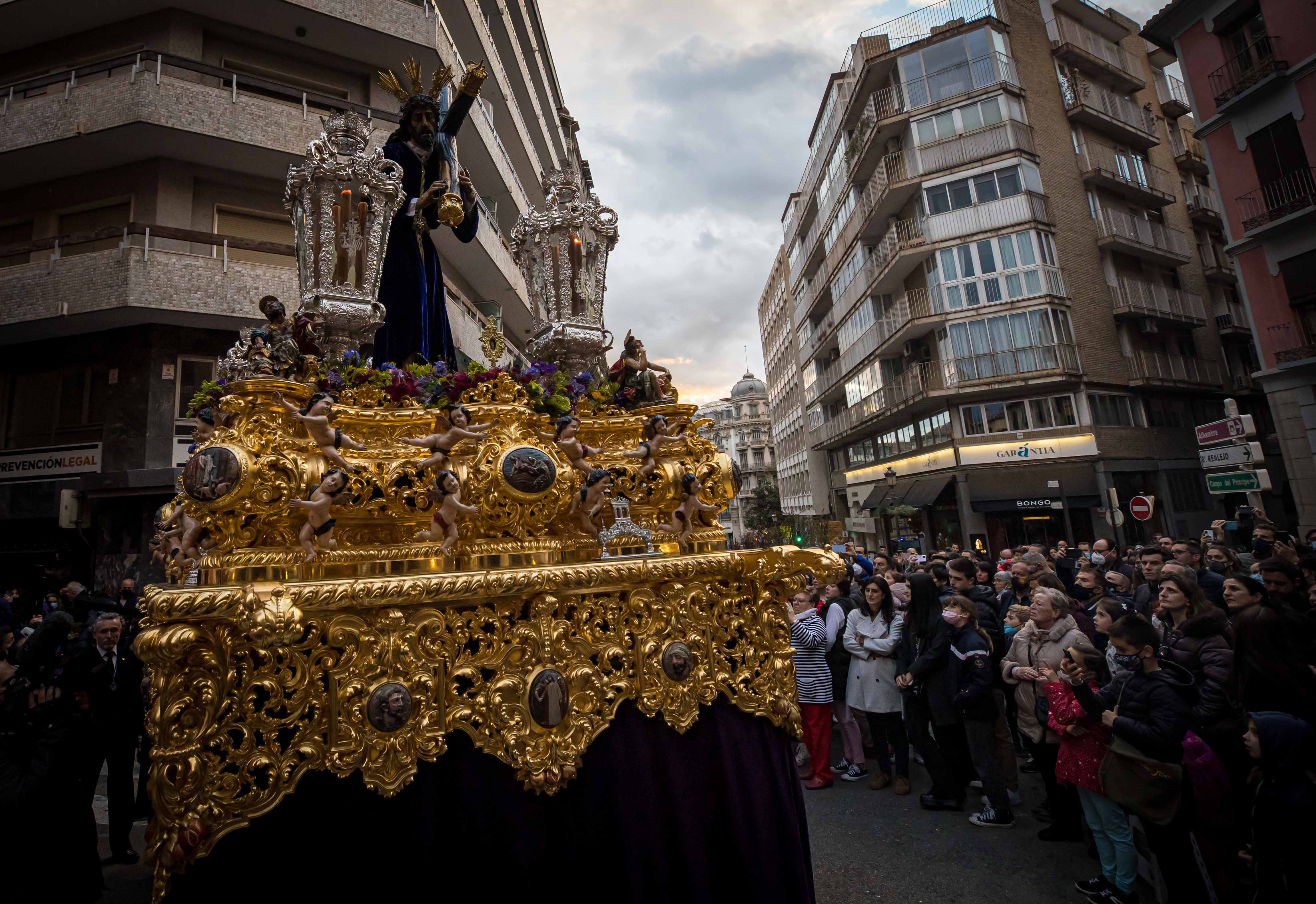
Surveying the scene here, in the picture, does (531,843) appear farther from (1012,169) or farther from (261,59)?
(1012,169)

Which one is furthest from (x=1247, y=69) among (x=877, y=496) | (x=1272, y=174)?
(x=877, y=496)

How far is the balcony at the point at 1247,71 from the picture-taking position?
53.9 ft

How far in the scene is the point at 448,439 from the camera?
3.20 m

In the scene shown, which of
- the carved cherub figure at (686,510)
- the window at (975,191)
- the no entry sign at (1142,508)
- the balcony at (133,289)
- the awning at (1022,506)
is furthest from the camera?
the window at (975,191)

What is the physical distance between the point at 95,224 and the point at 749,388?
89.4 meters

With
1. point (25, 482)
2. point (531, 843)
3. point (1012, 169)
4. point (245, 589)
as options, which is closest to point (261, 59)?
point (25, 482)

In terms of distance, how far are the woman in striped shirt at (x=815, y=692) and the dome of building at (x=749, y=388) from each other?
297 feet

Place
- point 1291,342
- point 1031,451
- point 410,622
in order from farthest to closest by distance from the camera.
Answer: point 1031,451
point 1291,342
point 410,622

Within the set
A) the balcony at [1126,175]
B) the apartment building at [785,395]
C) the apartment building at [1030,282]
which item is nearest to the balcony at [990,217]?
the apartment building at [1030,282]

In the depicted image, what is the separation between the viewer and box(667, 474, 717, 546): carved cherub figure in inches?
148

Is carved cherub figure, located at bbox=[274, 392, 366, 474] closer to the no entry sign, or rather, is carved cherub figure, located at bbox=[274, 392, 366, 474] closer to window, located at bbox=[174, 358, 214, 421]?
window, located at bbox=[174, 358, 214, 421]

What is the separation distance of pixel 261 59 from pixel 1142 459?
105 feet

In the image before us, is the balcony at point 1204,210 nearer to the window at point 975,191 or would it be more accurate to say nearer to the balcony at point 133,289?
the window at point 975,191

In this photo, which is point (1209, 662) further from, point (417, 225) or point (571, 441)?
point (417, 225)
